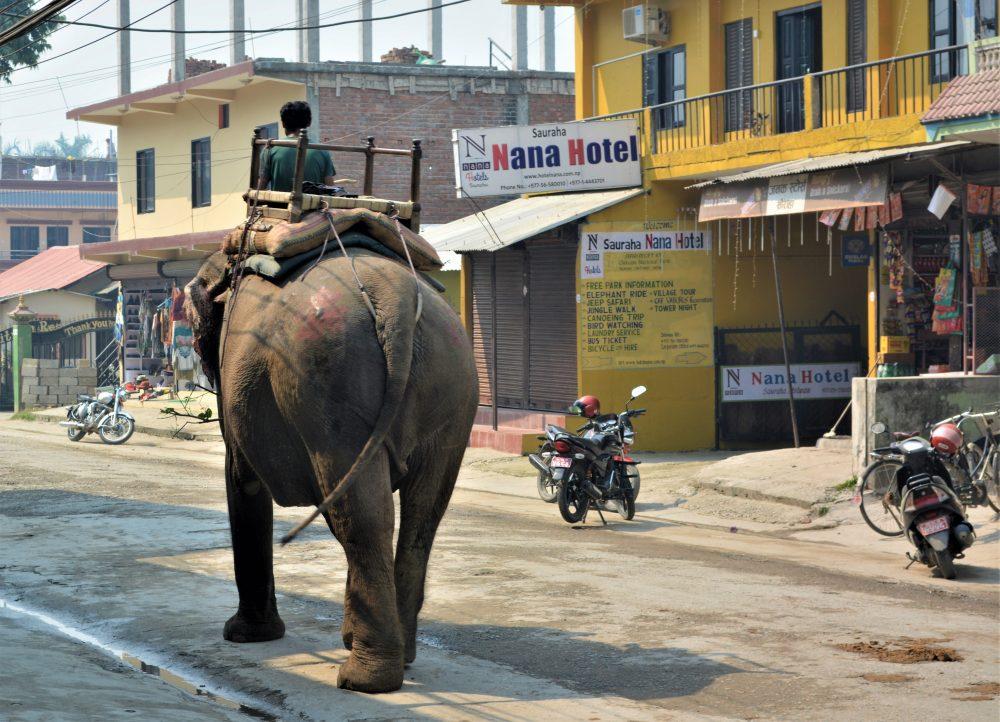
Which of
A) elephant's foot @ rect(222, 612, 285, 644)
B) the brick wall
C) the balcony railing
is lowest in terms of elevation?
elephant's foot @ rect(222, 612, 285, 644)

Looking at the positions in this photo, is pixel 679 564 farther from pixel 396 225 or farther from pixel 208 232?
pixel 208 232

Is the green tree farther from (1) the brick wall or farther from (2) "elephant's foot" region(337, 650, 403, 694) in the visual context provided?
(2) "elephant's foot" region(337, 650, 403, 694)

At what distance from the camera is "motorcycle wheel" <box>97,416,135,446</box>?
985 inches

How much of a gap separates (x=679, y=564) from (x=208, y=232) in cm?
2262

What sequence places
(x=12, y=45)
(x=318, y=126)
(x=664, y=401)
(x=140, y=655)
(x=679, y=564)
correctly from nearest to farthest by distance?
(x=140, y=655) → (x=679, y=564) → (x=664, y=401) → (x=318, y=126) → (x=12, y=45)

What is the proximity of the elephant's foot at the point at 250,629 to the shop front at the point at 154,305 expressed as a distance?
24835 millimetres

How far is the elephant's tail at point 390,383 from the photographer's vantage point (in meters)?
6.50

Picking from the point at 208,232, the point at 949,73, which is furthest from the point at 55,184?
the point at 949,73

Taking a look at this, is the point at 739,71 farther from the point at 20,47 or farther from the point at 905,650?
the point at 20,47

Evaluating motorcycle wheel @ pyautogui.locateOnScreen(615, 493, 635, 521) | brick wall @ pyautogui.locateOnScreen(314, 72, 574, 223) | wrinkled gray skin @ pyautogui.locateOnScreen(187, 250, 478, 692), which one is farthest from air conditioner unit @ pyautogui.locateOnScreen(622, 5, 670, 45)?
wrinkled gray skin @ pyautogui.locateOnScreen(187, 250, 478, 692)

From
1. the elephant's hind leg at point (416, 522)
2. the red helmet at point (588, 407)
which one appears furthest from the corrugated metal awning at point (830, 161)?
the elephant's hind leg at point (416, 522)

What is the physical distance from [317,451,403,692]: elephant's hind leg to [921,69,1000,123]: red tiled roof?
948 centimetres

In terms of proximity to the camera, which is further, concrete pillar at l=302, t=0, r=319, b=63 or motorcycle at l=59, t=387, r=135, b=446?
concrete pillar at l=302, t=0, r=319, b=63

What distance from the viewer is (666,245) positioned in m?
21.3
